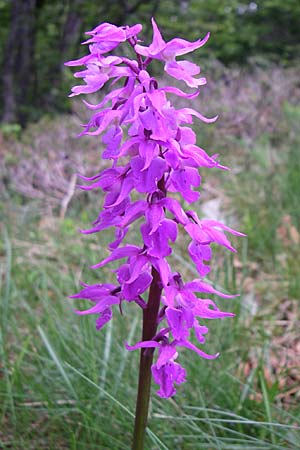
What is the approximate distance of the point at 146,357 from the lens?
1311mm

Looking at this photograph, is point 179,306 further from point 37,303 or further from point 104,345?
point 37,303

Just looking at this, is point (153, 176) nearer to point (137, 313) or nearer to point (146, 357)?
point (146, 357)

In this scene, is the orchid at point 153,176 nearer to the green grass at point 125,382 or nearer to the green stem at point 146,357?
the green stem at point 146,357

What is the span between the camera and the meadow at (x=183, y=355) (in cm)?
189

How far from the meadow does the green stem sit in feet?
0.45

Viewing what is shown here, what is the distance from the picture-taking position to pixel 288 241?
3912 millimetres

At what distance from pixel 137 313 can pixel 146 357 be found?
4.26 ft

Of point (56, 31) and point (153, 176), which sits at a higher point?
point (56, 31)

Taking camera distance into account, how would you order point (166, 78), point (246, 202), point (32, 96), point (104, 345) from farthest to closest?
point (32, 96), point (166, 78), point (246, 202), point (104, 345)

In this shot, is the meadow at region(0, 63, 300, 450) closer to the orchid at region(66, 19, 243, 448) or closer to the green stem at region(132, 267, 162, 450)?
the green stem at region(132, 267, 162, 450)

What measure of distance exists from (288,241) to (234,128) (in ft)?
5.07

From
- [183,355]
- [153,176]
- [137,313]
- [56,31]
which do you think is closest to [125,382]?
[183,355]

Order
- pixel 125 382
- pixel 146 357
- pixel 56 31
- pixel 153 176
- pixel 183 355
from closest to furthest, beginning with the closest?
pixel 153 176 < pixel 146 357 < pixel 125 382 < pixel 183 355 < pixel 56 31

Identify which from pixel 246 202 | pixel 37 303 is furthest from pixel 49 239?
pixel 246 202
